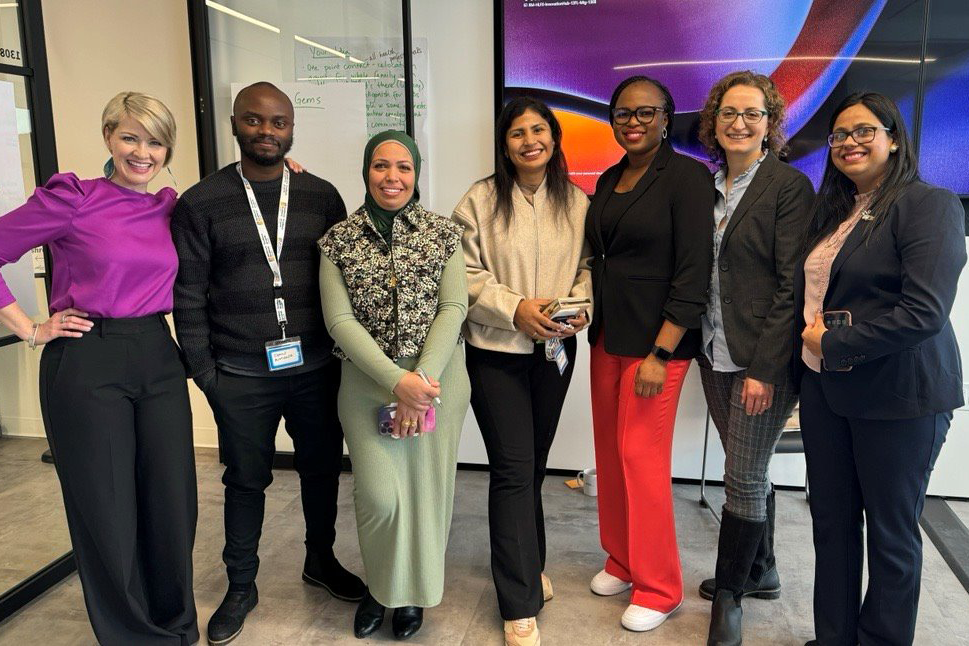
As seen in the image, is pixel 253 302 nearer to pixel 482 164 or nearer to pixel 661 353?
pixel 661 353

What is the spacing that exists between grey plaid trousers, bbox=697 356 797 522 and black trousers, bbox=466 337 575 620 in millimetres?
548

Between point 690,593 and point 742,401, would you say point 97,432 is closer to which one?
point 742,401

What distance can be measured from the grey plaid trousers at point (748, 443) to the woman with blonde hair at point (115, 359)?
171cm

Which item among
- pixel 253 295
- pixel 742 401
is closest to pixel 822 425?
pixel 742 401

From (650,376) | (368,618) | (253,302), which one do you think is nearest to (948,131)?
(650,376)

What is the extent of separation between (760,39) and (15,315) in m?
3.11

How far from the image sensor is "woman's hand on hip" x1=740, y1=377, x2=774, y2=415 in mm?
2160

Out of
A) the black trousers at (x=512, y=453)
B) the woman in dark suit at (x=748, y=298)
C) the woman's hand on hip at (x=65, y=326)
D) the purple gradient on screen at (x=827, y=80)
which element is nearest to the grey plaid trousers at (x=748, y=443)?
the woman in dark suit at (x=748, y=298)

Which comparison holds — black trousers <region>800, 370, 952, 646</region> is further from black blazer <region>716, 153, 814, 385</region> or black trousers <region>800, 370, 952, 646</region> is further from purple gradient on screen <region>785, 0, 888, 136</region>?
purple gradient on screen <region>785, 0, 888, 136</region>

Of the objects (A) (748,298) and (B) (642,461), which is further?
(B) (642,461)

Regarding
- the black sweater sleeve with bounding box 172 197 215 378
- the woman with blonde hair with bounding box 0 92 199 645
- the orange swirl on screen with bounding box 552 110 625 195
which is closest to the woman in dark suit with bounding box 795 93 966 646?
the orange swirl on screen with bounding box 552 110 625 195

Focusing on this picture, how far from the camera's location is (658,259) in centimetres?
223

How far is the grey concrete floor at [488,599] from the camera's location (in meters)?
2.40

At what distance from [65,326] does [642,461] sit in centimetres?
177
